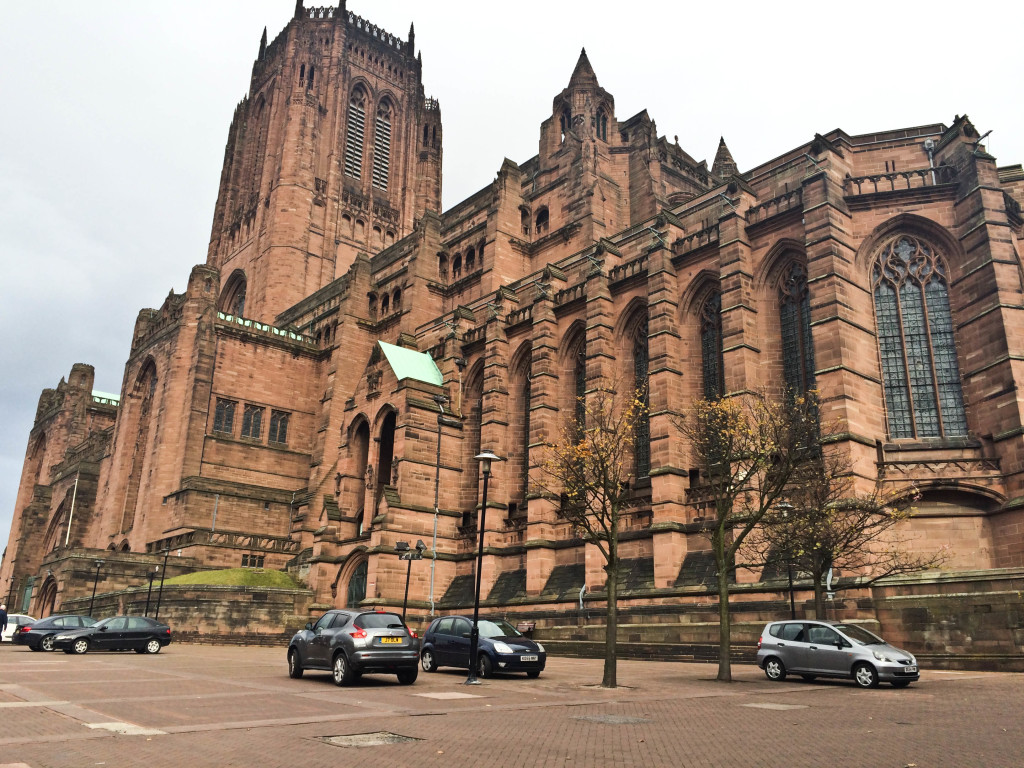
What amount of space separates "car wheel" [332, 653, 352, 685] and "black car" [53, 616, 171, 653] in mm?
12831

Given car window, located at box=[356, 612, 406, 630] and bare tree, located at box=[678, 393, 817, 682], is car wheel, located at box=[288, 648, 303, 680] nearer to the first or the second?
car window, located at box=[356, 612, 406, 630]

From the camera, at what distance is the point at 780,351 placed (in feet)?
97.5

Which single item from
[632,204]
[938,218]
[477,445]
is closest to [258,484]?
[477,445]

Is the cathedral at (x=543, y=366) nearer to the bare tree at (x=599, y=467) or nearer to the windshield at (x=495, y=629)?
the bare tree at (x=599, y=467)

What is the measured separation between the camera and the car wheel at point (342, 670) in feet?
51.6

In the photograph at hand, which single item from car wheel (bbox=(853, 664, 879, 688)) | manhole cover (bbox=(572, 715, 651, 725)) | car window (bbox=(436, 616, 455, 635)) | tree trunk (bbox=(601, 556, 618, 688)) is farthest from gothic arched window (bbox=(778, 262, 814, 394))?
manhole cover (bbox=(572, 715, 651, 725))

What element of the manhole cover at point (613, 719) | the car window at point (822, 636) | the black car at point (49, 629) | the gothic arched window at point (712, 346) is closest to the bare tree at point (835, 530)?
the car window at point (822, 636)

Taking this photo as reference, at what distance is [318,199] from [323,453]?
1281 inches

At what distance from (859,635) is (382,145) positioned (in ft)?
239

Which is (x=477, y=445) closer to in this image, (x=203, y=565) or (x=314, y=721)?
(x=203, y=565)

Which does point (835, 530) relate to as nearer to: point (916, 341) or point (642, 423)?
point (916, 341)

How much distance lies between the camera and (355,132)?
78.4 metres

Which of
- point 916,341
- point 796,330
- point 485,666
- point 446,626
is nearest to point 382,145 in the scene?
point 796,330

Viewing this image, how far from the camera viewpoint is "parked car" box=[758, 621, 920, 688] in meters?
15.9
